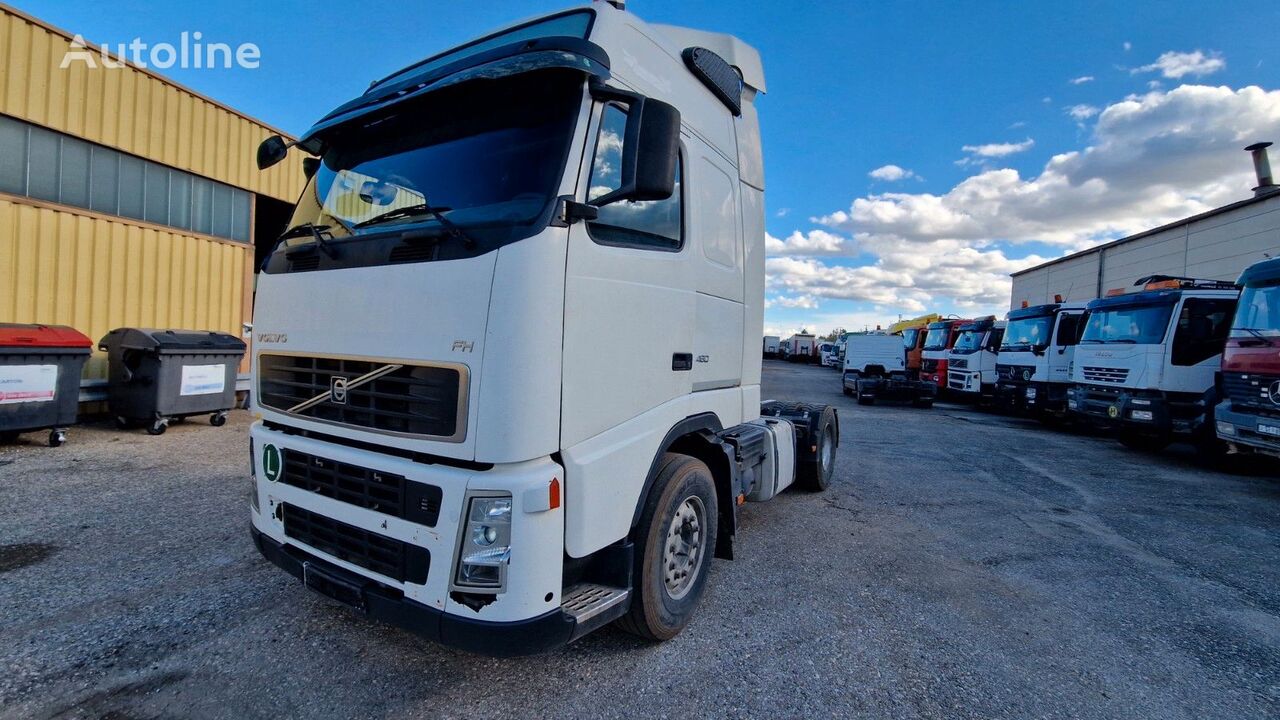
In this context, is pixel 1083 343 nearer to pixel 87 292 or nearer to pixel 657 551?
pixel 657 551

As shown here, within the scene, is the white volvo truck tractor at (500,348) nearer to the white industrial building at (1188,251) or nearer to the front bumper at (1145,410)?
the front bumper at (1145,410)

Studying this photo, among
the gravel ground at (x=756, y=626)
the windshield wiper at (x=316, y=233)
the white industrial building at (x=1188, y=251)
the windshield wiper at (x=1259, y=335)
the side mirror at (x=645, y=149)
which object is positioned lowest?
the gravel ground at (x=756, y=626)

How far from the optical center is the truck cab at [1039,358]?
40.2ft

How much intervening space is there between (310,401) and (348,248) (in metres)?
0.72

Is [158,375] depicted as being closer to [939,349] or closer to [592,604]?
[592,604]

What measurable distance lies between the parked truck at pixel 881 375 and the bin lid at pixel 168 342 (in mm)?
15047

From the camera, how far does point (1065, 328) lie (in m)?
12.8

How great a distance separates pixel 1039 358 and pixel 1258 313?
6.00 m

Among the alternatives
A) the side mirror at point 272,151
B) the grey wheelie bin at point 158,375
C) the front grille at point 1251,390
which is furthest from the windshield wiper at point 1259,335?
the grey wheelie bin at point 158,375

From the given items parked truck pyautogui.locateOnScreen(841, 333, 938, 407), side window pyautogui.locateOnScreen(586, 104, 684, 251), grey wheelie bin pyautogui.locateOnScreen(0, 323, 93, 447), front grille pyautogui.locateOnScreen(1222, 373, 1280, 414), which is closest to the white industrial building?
parked truck pyautogui.locateOnScreen(841, 333, 938, 407)

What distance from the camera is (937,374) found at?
1938 cm

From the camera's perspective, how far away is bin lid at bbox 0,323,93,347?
20.5 ft

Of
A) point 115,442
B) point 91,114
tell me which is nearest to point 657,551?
point 115,442

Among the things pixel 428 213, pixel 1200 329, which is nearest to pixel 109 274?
pixel 428 213
